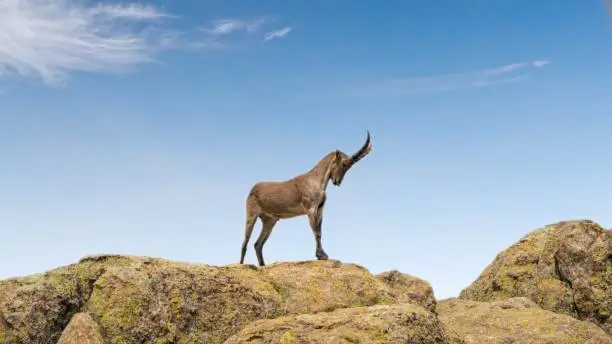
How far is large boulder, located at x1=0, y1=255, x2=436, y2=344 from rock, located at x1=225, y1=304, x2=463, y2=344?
3042mm

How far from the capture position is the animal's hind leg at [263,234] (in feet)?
65.4

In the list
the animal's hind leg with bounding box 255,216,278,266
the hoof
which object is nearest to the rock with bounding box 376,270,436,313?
the hoof

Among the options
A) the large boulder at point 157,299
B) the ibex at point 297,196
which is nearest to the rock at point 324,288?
the large boulder at point 157,299

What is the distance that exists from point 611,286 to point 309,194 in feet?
28.6

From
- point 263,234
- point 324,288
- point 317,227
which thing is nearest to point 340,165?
point 317,227

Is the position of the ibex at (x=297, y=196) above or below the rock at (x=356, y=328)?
above

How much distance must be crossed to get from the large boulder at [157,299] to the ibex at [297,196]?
4.66 metres

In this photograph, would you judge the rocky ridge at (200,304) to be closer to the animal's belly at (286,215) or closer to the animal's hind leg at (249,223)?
the animal's belly at (286,215)

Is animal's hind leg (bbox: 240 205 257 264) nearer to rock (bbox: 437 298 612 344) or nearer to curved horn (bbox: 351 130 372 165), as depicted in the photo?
curved horn (bbox: 351 130 372 165)

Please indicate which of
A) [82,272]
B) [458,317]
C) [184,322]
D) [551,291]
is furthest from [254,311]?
[551,291]

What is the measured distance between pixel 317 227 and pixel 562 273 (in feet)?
23.9

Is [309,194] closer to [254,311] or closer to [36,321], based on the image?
[254,311]

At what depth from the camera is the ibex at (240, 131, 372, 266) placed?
19266 millimetres

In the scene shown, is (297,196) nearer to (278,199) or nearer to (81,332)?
(278,199)
